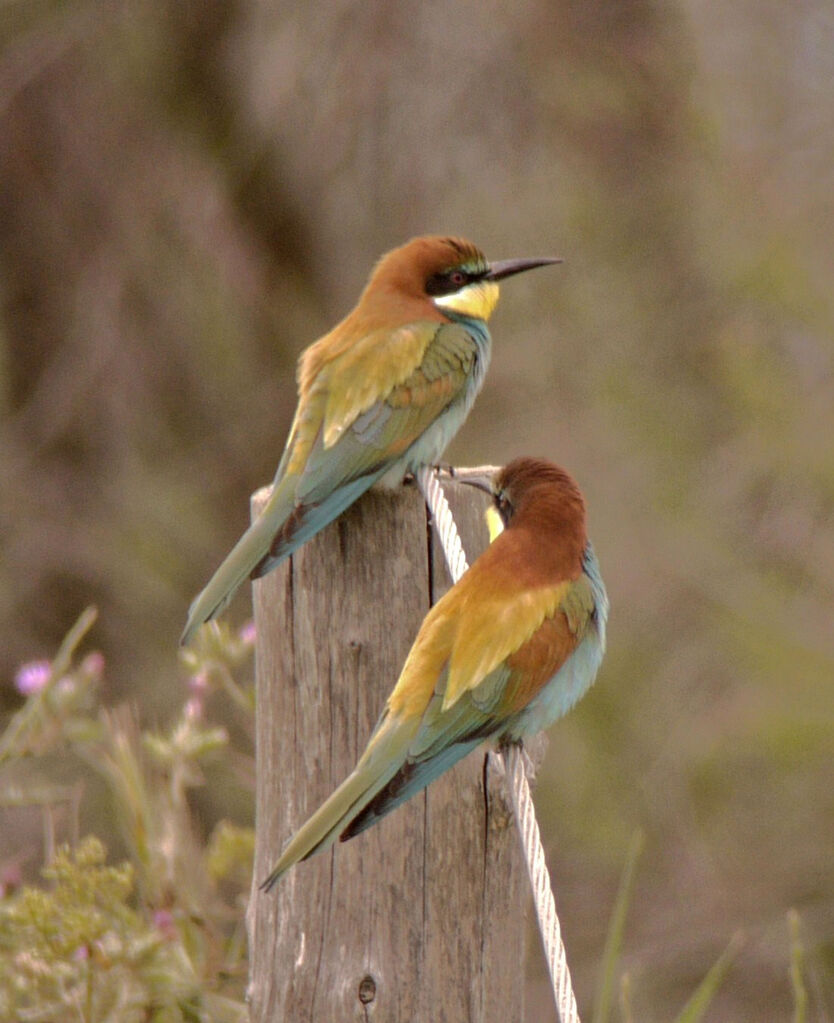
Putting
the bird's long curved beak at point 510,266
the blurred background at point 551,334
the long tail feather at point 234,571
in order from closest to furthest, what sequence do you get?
1. the long tail feather at point 234,571
2. the bird's long curved beak at point 510,266
3. the blurred background at point 551,334

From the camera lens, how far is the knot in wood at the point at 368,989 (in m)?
1.94

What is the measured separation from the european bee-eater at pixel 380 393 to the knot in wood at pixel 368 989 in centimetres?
51

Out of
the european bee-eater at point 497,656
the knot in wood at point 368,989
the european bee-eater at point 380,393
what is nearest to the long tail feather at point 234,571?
the european bee-eater at point 380,393

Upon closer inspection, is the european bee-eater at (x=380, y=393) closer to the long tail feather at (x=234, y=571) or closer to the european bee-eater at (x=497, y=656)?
the long tail feather at (x=234, y=571)

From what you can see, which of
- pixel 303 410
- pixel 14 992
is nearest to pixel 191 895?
pixel 14 992

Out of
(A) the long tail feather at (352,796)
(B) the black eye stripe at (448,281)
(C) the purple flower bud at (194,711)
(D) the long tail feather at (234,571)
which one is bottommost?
(A) the long tail feather at (352,796)

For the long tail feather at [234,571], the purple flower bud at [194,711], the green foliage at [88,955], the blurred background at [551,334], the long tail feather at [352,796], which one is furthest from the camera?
the blurred background at [551,334]

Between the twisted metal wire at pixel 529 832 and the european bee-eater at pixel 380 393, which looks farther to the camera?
the european bee-eater at pixel 380 393

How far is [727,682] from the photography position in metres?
5.91

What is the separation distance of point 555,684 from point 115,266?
4774 mm

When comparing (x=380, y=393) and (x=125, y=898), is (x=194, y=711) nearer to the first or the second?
(x=125, y=898)

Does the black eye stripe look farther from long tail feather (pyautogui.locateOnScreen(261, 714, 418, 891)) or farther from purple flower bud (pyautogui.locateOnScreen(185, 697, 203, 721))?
long tail feather (pyautogui.locateOnScreen(261, 714, 418, 891))

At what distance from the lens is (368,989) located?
1938 millimetres

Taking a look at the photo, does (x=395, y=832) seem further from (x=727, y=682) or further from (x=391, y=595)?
(x=727, y=682)
